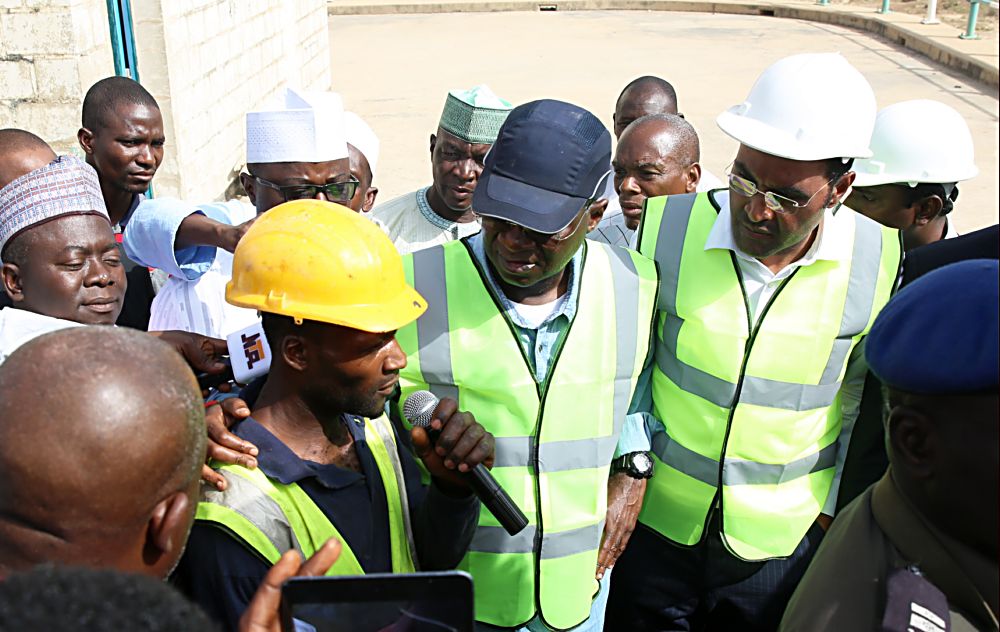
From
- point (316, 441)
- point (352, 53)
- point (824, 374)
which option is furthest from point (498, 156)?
point (352, 53)

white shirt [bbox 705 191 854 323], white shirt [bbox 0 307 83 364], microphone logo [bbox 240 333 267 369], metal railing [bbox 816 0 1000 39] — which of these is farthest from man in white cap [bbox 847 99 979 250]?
metal railing [bbox 816 0 1000 39]

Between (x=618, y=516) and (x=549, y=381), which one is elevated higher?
(x=549, y=381)

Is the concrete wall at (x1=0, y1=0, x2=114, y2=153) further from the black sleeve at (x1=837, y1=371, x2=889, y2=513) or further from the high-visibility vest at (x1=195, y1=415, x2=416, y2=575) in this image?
the black sleeve at (x1=837, y1=371, x2=889, y2=513)

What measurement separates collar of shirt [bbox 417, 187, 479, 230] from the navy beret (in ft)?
8.47

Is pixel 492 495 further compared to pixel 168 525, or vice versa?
pixel 492 495

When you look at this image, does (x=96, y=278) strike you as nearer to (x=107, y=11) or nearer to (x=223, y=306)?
(x=223, y=306)

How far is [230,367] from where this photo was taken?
248 centimetres

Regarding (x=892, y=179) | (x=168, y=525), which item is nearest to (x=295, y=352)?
(x=168, y=525)

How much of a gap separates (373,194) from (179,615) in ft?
10.1

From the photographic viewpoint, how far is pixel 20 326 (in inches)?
95.4

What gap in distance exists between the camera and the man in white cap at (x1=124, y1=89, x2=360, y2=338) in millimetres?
3152

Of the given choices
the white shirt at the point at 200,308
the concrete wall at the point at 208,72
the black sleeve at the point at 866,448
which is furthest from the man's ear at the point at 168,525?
the concrete wall at the point at 208,72

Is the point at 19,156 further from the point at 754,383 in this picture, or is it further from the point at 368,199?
the point at 754,383

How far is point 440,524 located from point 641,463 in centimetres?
80
